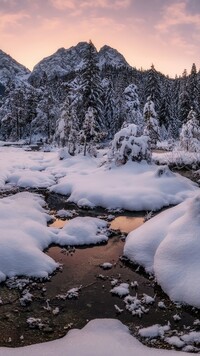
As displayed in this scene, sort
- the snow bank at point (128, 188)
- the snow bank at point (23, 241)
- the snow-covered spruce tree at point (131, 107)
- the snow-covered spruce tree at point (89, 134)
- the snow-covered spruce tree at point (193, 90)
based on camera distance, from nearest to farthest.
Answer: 1. the snow bank at point (23, 241)
2. the snow bank at point (128, 188)
3. the snow-covered spruce tree at point (89, 134)
4. the snow-covered spruce tree at point (131, 107)
5. the snow-covered spruce tree at point (193, 90)

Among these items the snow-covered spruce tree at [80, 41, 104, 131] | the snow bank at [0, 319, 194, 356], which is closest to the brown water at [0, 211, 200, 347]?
the snow bank at [0, 319, 194, 356]

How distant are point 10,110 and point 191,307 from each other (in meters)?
64.0

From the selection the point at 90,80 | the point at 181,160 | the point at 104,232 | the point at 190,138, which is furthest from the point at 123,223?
the point at 90,80

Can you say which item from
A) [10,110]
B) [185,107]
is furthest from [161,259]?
[10,110]

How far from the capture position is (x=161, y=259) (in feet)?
34.1

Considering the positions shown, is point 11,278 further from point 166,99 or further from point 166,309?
point 166,99

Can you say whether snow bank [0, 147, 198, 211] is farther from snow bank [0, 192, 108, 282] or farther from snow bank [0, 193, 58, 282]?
snow bank [0, 193, 58, 282]

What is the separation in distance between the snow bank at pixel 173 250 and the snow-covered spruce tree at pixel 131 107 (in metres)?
38.5

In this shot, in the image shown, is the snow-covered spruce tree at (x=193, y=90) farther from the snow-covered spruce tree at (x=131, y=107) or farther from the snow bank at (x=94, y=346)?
the snow bank at (x=94, y=346)

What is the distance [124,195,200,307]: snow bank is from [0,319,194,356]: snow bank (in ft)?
6.69

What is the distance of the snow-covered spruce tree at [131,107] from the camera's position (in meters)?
50.4

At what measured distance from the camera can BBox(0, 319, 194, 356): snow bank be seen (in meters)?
6.89

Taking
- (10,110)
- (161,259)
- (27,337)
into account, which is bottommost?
(27,337)

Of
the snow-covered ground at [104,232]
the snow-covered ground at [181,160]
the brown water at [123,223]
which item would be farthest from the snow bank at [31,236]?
the snow-covered ground at [181,160]
